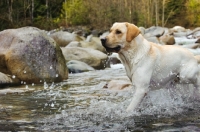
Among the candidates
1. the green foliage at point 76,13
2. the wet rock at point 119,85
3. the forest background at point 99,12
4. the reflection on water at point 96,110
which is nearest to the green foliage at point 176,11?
the forest background at point 99,12

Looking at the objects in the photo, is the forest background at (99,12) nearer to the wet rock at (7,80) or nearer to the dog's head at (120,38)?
the wet rock at (7,80)

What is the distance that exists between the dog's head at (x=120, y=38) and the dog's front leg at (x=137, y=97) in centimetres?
76

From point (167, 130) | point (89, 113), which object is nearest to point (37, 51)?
point (89, 113)

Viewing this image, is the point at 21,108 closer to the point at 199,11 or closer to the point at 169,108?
the point at 169,108

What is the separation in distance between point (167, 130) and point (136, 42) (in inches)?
75.1

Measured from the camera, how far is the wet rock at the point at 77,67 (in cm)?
1341

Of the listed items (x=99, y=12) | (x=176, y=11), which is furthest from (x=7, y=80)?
(x=176, y=11)

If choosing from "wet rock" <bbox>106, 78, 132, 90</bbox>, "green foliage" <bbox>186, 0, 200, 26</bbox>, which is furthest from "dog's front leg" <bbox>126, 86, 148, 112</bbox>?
"green foliage" <bbox>186, 0, 200, 26</bbox>

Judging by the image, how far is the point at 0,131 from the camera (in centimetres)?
463

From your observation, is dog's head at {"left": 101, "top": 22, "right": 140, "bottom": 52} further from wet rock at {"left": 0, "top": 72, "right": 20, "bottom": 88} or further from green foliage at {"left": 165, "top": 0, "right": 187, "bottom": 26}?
green foliage at {"left": 165, "top": 0, "right": 187, "bottom": 26}

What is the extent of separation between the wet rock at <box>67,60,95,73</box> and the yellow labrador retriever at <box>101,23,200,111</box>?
7232 millimetres

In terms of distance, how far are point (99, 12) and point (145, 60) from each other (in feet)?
134

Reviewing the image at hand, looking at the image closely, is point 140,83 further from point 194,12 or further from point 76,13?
point 194,12

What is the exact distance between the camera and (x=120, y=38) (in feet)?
19.4
